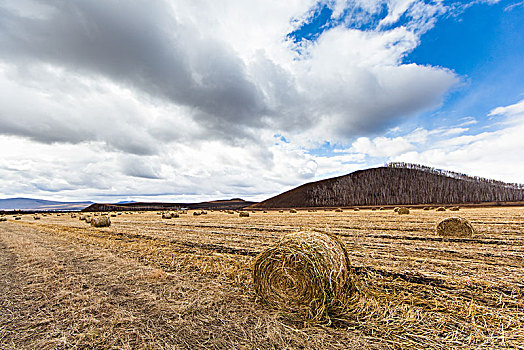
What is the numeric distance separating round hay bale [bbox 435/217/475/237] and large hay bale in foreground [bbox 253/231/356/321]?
10622 mm

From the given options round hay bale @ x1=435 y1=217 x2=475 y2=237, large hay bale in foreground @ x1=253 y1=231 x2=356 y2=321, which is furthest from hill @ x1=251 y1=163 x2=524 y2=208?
large hay bale in foreground @ x1=253 y1=231 x2=356 y2=321

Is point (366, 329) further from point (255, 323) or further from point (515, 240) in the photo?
point (515, 240)

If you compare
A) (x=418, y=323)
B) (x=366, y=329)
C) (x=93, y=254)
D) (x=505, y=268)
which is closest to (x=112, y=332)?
(x=366, y=329)

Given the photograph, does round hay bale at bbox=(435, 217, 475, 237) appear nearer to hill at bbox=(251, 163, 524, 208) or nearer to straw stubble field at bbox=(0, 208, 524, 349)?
straw stubble field at bbox=(0, 208, 524, 349)

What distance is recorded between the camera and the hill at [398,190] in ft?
311

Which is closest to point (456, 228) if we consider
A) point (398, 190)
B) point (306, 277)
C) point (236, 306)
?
point (306, 277)

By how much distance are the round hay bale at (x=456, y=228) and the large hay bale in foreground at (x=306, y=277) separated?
10622 millimetres

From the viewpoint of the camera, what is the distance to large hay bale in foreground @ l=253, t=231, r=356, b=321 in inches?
177

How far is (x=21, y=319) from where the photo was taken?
15.1ft

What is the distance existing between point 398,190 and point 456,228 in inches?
4233

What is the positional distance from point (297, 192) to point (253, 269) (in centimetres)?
12902

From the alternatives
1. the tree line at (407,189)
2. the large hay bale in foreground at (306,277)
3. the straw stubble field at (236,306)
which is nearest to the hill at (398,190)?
the tree line at (407,189)

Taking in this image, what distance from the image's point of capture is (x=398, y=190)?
355 ft

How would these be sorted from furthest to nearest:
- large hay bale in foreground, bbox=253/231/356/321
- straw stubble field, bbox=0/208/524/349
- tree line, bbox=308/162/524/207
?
tree line, bbox=308/162/524/207 < large hay bale in foreground, bbox=253/231/356/321 < straw stubble field, bbox=0/208/524/349
